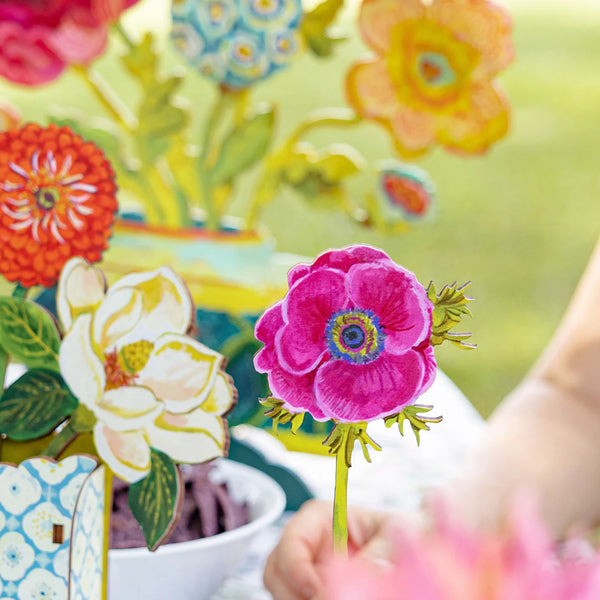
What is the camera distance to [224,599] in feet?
1.99

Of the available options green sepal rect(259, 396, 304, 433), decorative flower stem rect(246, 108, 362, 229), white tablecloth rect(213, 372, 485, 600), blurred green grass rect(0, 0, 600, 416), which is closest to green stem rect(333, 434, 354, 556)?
green sepal rect(259, 396, 304, 433)

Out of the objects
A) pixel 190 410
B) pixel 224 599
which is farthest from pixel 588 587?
pixel 224 599

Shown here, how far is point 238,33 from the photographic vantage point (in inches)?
29.6

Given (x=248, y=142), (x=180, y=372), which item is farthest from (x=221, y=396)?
(x=248, y=142)

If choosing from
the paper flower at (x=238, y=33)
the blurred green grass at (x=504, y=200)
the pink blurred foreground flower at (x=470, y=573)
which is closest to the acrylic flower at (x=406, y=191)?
the paper flower at (x=238, y=33)

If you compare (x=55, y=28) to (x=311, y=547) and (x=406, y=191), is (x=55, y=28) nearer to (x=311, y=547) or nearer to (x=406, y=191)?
(x=406, y=191)

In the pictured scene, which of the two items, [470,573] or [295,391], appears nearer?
[470,573]

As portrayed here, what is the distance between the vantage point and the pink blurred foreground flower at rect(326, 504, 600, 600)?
0.21m

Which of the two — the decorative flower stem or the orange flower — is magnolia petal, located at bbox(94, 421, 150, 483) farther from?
the decorative flower stem

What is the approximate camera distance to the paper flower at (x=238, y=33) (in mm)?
748

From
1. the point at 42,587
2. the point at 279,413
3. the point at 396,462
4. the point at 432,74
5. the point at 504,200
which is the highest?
the point at 432,74

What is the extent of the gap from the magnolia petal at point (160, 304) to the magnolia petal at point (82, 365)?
0.7 inches

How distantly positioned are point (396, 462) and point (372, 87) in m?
0.34

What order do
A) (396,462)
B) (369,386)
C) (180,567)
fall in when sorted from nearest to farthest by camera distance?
(369,386) → (180,567) → (396,462)
